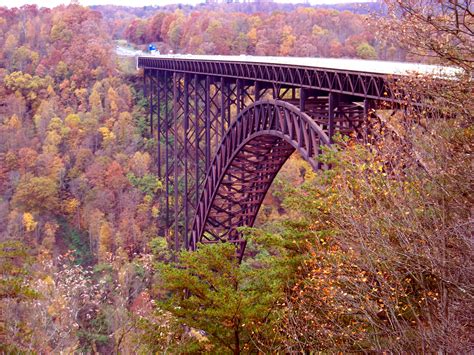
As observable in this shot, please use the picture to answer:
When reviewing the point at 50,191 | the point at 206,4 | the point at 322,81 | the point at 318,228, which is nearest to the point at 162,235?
the point at 50,191

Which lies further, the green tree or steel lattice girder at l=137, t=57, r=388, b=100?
steel lattice girder at l=137, t=57, r=388, b=100

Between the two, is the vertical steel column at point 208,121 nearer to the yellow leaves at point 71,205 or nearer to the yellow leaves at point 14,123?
the yellow leaves at point 71,205

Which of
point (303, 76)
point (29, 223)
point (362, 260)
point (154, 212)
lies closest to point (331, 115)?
point (303, 76)

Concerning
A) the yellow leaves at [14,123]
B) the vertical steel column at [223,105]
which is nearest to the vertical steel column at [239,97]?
the vertical steel column at [223,105]

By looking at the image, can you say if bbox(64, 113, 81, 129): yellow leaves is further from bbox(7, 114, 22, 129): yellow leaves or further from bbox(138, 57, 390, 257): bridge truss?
bbox(138, 57, 390, 257): bridge truss

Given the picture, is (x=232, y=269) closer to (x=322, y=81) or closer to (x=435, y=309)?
(x=435, y=309)

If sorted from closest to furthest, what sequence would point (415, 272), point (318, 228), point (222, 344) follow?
point (415, 272) < point (222, 344) < point (318, 228)

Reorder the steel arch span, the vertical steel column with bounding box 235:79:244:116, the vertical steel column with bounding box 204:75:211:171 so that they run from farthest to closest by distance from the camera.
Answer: the vertical steel column with bounding box 204:75:211:171 < the vertical steel column with bounding box 235:79:244:116 < the steel arch span

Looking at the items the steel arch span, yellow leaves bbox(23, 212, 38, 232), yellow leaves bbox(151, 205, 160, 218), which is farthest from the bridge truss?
yellow leaves bbox(23, 212, 38, 232)
